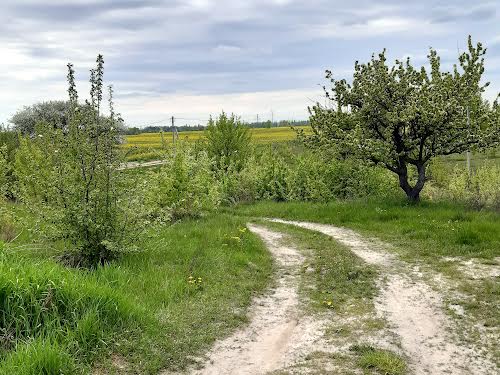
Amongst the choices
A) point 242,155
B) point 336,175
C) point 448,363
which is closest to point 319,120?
point 336,175

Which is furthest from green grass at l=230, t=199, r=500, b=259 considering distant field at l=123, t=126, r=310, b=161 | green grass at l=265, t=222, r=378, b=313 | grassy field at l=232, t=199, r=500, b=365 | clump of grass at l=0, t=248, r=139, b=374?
clump of grass at l=0, t=248, r=139, b=374

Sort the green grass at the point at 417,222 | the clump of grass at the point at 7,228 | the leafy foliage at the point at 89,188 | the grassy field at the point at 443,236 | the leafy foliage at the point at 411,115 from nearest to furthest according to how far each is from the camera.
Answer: the grassy field at the point at 443,236 → the leafy foliage at the point at 89,188 → the green grass at the point at 417,222 → the clump of grass at the point at 7,228 → the leafy foliage at the point at 411,115

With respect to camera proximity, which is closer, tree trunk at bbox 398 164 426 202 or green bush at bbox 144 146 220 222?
green bush at bbox 144 146 220 222

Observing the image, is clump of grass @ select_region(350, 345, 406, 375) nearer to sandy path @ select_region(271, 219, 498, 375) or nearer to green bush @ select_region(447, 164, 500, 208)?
sandy path @ select_region(271, 219, 498, 375)

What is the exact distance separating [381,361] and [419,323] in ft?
4.77

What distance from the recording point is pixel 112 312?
19.1ft

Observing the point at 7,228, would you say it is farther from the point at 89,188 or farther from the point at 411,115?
the point at 411,115

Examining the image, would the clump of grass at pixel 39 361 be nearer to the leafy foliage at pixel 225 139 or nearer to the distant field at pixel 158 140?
the distant field at pixel 158 140

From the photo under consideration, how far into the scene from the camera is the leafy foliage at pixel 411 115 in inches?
525

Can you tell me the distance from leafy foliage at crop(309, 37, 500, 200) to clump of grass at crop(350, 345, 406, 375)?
29.4ft

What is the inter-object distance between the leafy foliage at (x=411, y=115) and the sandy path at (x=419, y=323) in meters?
5.07

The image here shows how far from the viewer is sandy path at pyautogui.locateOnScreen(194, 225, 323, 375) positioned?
16.9ft

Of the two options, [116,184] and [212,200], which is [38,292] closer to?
[116,184]

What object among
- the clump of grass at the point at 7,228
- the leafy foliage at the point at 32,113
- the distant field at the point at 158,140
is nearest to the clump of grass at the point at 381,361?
the distant field at the point at 158,140
